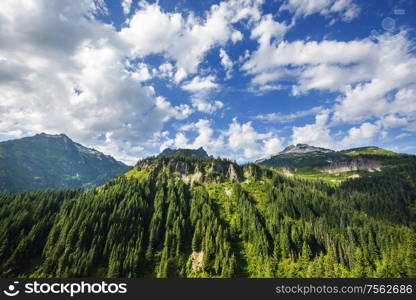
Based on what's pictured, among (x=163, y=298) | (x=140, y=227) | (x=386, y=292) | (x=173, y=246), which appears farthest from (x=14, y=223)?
(x=386, y=292)

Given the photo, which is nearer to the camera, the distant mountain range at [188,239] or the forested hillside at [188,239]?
the distant mountain range at [188,239]

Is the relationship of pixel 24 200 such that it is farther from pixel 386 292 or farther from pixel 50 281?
pixel 386 292

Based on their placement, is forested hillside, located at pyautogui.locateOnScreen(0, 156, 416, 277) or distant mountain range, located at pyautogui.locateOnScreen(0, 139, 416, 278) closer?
distant mountain range, located at pyautogui.locateOnScreen(0, 139, 416, 278)

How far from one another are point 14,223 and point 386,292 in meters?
173

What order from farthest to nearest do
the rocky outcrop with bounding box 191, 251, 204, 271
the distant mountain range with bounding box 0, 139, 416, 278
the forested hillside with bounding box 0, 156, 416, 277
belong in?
the rocky outcrop with bounding box 191, 251, 204, 271, the forested hillside with bounding box 0, 156, 416, 277, the distant mountain range with bounding box 0, 139, 416, 278

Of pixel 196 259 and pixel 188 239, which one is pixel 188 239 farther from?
pixel 196 259

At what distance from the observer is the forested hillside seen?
3711 inches

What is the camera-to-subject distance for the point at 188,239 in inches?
4887

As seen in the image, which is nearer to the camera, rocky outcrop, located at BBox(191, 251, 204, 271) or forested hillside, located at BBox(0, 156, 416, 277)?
forested hillside, located at BBox(0, 156, 416, 277)

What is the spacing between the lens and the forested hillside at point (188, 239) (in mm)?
94250

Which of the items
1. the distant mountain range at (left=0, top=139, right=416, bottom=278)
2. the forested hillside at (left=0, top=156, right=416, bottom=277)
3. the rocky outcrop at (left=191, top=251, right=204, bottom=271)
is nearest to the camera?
the distant mountain range at (left=0, top=139, right=416, bottom=278)

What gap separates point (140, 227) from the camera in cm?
12662

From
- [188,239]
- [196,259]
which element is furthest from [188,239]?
[196,259]

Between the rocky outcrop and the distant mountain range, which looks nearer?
the distant mountain range
